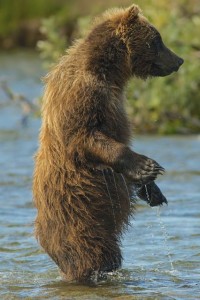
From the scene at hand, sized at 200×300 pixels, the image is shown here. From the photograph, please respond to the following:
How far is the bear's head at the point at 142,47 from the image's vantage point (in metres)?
6.98

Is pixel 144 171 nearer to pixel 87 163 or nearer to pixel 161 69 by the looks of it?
pixel 87 163

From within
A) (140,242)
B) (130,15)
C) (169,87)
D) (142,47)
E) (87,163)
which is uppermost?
(169,87)

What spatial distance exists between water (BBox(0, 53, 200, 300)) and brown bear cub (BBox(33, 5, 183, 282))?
0.87 ft

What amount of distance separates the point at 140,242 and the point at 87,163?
198 centimetres

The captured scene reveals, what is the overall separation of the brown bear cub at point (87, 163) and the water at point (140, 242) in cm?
27

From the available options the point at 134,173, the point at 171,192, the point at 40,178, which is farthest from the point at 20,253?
the point at 171,192

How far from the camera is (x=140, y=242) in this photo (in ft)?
27.5

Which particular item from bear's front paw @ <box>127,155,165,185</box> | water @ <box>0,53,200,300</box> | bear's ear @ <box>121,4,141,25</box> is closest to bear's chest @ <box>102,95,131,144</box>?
bear's front paw @ <box>127,155,165,185</box>

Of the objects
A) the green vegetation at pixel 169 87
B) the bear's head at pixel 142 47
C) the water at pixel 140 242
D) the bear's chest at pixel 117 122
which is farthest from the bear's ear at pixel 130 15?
the green vegetation at pixel 169 87

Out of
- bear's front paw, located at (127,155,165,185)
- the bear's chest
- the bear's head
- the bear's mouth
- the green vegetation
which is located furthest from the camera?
the green vegetation

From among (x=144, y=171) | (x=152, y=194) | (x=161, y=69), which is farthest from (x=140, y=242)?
(x=144, y=171)

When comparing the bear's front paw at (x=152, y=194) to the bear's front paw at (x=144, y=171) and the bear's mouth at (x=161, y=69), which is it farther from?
the bear's mouth at (x=161, y=69)

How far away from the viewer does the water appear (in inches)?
262

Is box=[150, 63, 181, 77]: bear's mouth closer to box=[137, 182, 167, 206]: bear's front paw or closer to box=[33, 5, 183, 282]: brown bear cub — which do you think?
box=[33, 5, 183, 282]: brown bear cub
